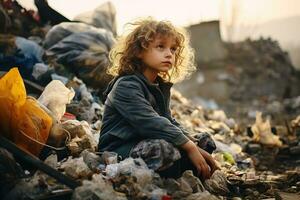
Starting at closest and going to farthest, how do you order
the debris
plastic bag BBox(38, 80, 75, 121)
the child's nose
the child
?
the child
the child's nose
plastic bag BBox(38, 80, 75, 121)
the debris

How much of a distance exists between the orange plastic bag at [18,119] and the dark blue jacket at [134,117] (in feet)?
1.47

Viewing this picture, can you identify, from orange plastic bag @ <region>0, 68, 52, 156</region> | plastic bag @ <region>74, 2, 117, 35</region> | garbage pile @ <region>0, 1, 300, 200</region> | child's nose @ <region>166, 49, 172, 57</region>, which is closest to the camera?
garbage pile @ <region>0, 1, 300, 200</region>

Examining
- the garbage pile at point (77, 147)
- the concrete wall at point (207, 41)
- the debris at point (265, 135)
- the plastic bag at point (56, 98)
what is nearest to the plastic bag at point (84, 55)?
the garbage pile at point (77, 147)

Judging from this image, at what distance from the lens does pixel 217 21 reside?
17938 mm

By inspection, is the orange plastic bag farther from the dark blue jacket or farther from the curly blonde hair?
the curly blonde hair

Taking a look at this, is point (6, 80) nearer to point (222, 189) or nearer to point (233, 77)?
point (222, 189)

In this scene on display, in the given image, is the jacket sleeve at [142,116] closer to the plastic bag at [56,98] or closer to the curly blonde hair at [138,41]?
the curly blonde hair at [138,41]

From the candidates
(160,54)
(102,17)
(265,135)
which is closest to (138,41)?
(160,54)

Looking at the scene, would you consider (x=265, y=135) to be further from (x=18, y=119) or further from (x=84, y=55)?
(x=18, y=119)

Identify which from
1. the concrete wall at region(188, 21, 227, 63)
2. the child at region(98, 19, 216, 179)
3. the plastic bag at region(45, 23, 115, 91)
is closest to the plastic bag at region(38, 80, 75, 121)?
the child at region(98, 19, 216, 179)

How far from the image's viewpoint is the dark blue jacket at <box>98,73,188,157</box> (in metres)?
2.77

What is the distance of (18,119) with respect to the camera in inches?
117

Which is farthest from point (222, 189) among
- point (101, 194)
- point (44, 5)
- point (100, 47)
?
point (44, 5)

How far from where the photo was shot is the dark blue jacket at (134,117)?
2.77 m
